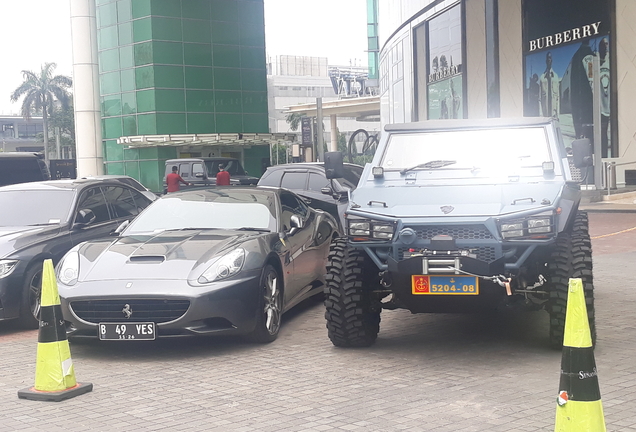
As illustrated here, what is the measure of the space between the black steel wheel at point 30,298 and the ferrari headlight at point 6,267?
6.7 inches

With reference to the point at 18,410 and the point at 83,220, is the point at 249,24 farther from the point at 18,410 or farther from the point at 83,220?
the point at 18,410

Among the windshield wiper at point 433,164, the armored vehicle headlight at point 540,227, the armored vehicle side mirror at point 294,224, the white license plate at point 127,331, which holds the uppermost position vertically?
the windshield wiper at point 433,164

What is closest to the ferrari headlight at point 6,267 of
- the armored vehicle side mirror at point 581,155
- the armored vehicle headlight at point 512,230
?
the armored vehicle headlight at point 512,230

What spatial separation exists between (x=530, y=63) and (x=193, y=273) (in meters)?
29.2

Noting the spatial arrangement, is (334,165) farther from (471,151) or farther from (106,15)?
(106,15)

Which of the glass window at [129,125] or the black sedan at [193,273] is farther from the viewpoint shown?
the glass window at [129,125]

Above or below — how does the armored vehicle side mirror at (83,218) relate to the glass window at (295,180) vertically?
below

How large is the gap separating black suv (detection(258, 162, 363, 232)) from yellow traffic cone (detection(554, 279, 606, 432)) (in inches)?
423

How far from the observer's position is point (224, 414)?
5543 mm

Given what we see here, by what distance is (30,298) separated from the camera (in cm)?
888

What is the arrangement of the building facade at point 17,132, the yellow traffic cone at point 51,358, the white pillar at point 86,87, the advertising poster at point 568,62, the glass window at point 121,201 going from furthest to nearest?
1. the building facade at point 17,132
2. the white pillar at point 86,87
3. the advertising poster at point 568,62
4. the glass window at point 121,201
5. the yellow traffic cone at point 51,358

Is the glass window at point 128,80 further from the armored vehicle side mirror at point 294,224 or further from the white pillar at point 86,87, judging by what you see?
the armored vehicle side mirror at point 294,224

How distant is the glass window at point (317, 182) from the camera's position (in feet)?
52.6

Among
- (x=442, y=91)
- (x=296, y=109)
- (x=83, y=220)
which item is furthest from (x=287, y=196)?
(x=296, y=109)
